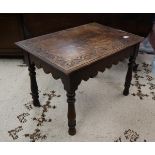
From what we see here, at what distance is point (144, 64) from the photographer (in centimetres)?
240

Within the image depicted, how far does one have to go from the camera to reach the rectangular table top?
1.21 m

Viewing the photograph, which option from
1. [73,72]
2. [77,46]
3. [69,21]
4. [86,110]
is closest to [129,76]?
[86,110]

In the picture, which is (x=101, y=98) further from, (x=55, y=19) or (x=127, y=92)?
(x=55, y=19)

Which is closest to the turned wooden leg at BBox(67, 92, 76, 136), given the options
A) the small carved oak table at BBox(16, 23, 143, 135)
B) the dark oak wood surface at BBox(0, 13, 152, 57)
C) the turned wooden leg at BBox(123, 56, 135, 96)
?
the small carved oak table at BBox(16, 23, 143, 135)

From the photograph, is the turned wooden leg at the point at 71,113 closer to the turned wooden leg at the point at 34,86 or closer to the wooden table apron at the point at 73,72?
the wooden table apron at the point at 73,72

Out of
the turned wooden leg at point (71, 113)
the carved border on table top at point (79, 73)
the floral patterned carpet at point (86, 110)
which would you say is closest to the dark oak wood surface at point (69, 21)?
the floral patterned carpet at point (86, 110)

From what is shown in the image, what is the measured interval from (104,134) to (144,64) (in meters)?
1.23

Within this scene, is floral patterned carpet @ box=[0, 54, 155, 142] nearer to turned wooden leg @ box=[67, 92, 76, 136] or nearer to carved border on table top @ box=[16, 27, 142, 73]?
turned wooden leg @ box=[67, 92, 76, 136]

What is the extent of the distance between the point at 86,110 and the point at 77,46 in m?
0.58

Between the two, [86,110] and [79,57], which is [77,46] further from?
[86,110]

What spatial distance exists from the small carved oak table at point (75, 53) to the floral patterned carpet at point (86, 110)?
0.46ft

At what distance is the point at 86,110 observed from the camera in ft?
5.60
